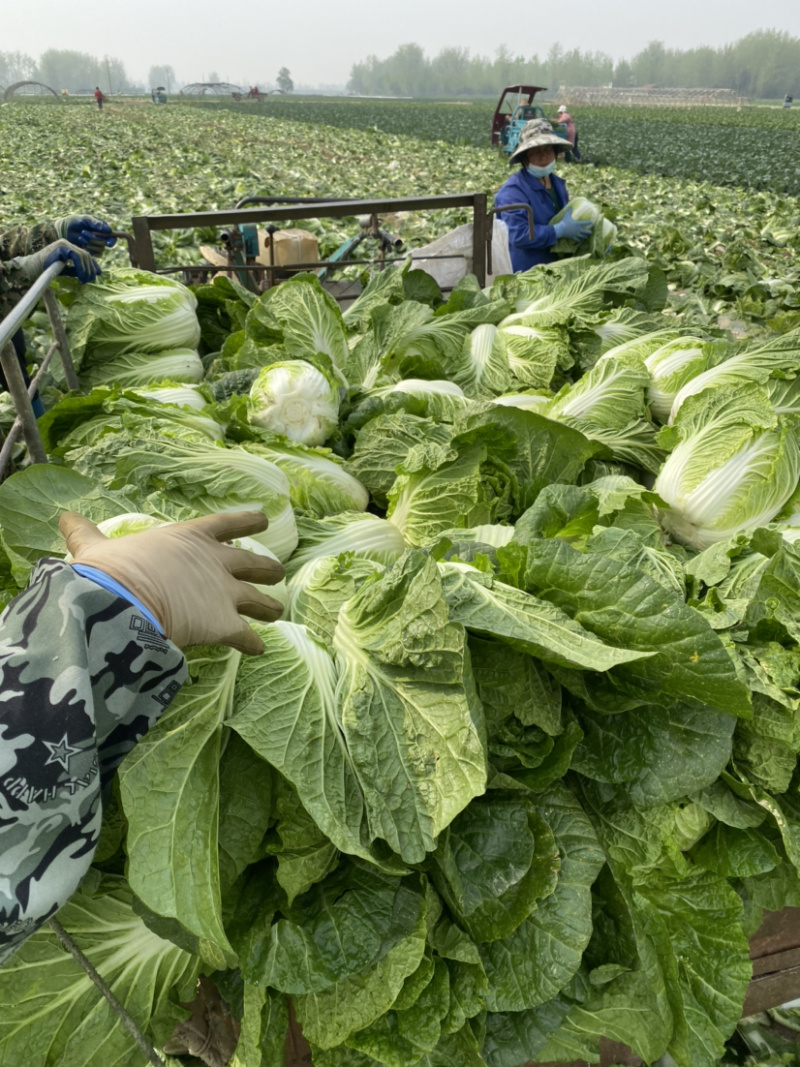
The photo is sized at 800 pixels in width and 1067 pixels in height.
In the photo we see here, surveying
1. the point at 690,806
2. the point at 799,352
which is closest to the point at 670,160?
the point at 799,352

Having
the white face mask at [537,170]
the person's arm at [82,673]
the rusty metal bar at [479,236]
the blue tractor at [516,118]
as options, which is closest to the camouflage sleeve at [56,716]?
the person's arm at [82,673]

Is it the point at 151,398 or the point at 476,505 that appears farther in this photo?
the point at 151,398

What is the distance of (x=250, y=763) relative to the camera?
142 centimetres

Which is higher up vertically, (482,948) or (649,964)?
(482,948)

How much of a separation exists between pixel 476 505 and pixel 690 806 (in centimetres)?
96

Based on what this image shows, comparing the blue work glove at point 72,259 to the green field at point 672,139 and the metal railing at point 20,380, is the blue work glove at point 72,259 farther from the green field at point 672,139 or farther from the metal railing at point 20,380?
the green field at point 672,139

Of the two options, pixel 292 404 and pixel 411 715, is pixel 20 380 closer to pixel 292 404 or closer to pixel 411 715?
pixel 292 404

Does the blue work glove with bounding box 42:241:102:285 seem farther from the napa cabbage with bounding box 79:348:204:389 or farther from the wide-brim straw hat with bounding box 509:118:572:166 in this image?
the wide-brim straw hat with bounding box 509:118:572:166

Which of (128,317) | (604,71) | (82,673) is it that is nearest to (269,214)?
(128,317)

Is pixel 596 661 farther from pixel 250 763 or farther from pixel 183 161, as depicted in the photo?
pixel 183 161

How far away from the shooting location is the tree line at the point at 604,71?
126750mm

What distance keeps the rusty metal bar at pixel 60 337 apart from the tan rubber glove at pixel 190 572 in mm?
1776

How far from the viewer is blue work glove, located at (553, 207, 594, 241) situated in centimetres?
526

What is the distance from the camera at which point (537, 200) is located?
19.8ft
